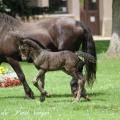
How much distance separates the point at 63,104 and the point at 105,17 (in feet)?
97.5

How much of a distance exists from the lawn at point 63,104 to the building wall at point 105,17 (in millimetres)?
22783

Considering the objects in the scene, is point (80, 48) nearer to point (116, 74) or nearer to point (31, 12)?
point (116, 74)

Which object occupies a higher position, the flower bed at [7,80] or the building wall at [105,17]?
the flower bed at [7,80]

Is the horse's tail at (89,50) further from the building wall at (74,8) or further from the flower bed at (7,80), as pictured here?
the building wall at (74,8)

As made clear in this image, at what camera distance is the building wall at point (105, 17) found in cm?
4294

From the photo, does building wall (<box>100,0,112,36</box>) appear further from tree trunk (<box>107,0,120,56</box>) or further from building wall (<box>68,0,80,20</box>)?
tree trunk (<box>107,0,120,56</box>)

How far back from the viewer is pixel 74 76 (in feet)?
47.1

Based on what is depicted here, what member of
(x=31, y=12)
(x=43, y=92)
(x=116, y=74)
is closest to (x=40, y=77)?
(x=43, y=92)

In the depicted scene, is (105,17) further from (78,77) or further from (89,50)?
(78,77)

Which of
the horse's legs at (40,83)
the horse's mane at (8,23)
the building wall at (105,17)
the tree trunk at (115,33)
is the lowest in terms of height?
the building wall at (105,17)

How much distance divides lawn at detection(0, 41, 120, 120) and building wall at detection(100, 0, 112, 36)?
22783mm

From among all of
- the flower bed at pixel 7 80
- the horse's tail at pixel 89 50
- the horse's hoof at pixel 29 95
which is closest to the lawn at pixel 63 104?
the horse's hoof at pixel 29 95

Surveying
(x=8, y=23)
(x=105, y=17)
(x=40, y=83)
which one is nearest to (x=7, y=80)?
(x=8, y=23)

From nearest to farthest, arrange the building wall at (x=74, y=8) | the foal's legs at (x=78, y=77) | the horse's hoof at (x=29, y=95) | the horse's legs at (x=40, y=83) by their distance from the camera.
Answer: the horse's legs at (x=40, y=83) → the foal's legs at (x=78, y=77) → the horse's hoof at (x=29, y=95) → the building wall at (x=74, y=8)
